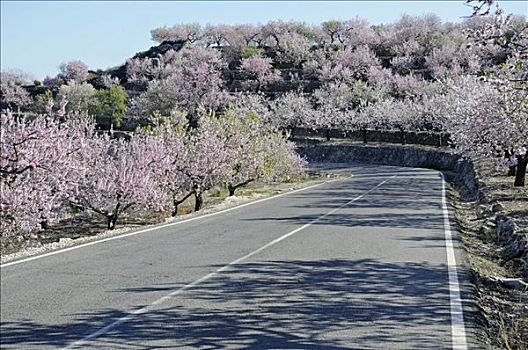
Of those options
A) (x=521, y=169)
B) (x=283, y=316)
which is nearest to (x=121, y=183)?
(x=521, y=169)

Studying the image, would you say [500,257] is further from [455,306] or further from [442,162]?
[442,162]

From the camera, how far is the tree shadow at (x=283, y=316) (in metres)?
6.55

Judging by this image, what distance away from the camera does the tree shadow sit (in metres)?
6.55

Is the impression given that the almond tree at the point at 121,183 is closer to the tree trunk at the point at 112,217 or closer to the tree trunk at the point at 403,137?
the tree trunk at the point at 112,217

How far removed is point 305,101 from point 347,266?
6905 centimetres

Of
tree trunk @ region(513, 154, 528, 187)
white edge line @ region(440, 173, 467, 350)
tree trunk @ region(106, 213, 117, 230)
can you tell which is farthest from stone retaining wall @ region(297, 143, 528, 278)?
tree trunk @ region(106, 213, 117, 230)

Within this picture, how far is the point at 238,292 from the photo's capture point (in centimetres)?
884

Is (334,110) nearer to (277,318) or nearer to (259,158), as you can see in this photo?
(259,158)

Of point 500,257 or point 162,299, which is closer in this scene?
point 162,299

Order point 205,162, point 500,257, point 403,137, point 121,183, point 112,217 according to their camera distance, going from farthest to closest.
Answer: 1. point 403,137
2. point 205,162
3. point 112,217
4. point 121,183
5. point 500,257

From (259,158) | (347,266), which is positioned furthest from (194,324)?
(259,158)

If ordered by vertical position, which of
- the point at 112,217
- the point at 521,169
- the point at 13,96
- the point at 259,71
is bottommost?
the point at 112,217

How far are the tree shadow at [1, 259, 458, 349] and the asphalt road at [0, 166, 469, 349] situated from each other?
0.06ft

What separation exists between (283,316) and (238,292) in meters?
1.39
